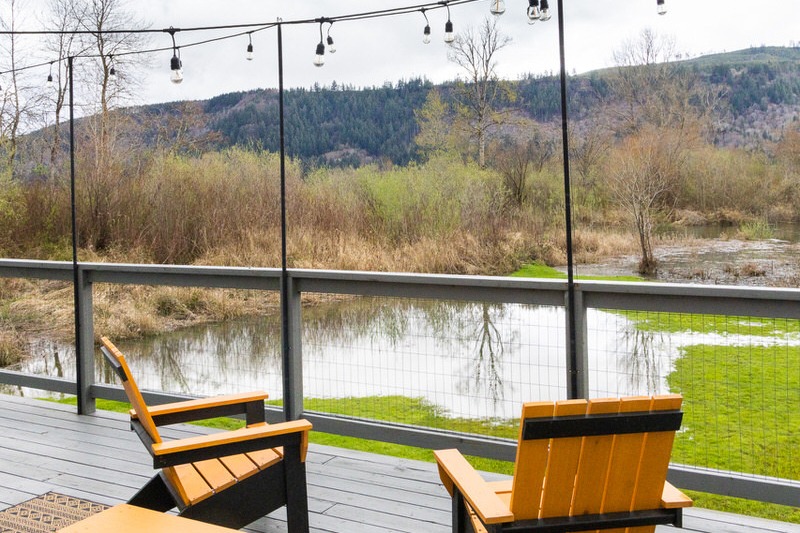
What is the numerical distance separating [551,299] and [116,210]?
34.0 feet

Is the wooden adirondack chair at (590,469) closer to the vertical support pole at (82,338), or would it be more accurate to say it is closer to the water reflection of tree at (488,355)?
the vertical support pole at (82,338)

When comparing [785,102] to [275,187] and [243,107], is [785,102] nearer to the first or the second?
[275,187]

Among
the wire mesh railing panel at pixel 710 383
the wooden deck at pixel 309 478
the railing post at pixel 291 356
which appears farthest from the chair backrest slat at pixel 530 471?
the wire mesh railing panel at pixel 710 383

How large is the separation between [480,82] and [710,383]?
31.7 ft

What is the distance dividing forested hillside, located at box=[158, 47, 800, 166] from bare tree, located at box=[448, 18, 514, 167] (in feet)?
1.48

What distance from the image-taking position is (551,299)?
2914mm

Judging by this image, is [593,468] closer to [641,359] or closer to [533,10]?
[533,10]

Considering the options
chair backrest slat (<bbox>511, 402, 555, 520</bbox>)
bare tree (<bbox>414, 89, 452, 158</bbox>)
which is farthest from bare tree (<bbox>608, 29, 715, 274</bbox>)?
chair backrest slat (<bbox>511, 402, 555, 520</bbox>)

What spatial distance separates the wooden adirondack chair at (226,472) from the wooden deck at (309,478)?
0.94 feet

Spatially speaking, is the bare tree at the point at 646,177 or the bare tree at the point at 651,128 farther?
the bare tree at the point at 651,128

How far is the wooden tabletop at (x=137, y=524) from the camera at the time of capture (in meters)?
1.85

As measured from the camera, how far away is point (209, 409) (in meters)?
→ 2.69

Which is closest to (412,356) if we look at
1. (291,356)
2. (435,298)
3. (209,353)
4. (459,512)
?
(209,353)

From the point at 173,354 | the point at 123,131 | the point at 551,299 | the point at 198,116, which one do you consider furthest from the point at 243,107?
the point at 551,299
